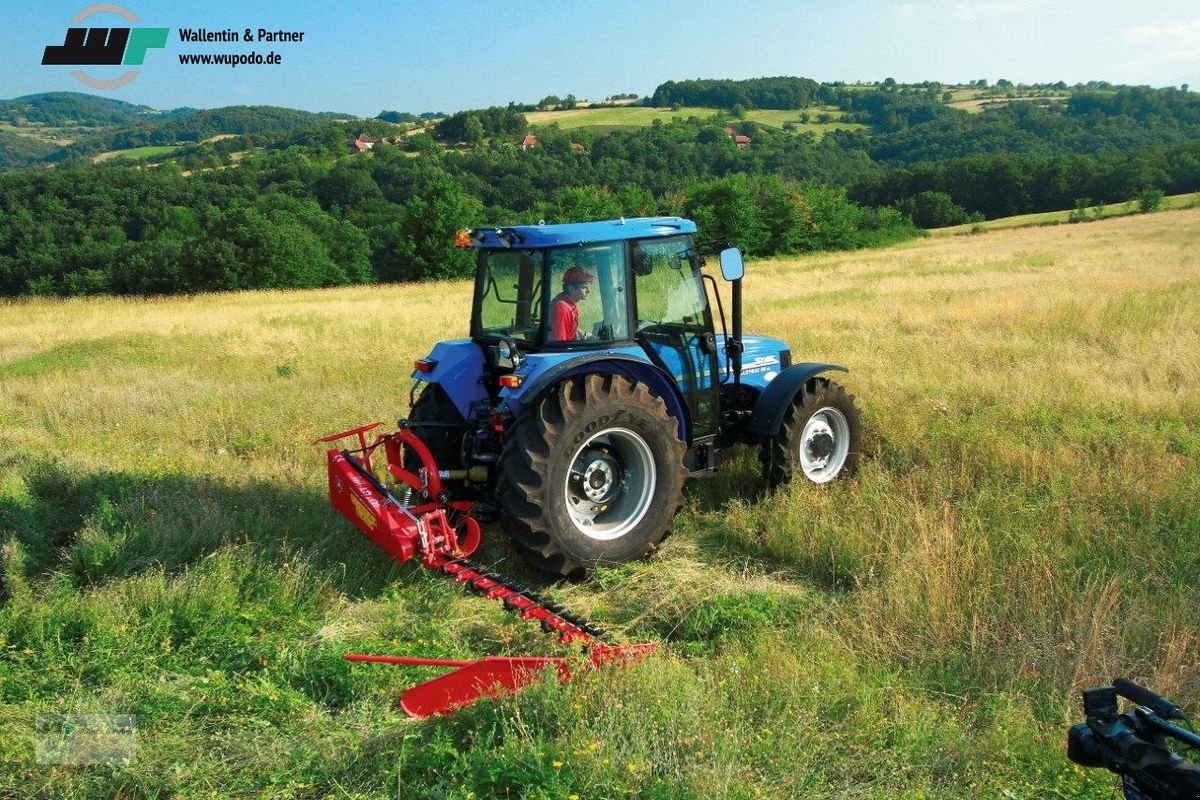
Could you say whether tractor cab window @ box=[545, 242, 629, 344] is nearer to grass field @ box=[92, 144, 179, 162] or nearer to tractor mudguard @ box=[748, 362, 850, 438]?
tractor mudguard @ box=[748, 362, 850, 438]

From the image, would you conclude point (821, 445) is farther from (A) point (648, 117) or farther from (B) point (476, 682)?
(A) point (648, 117)

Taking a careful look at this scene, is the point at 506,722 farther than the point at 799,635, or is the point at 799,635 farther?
the point at 799,635

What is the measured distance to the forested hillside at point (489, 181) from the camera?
4425 cm

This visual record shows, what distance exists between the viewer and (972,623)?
446cm

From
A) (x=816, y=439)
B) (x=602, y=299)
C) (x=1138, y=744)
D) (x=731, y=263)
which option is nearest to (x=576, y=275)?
(x=602, y=299)

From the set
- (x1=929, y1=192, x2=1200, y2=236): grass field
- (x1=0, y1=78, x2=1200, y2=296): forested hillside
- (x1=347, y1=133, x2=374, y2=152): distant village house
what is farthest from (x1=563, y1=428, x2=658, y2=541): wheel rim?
(x1=347, y1=133, x2=374, y2=152): distant village house

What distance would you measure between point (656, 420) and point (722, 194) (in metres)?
38.2

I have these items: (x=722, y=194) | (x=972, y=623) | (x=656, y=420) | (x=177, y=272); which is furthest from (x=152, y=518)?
(x=177, y=272)

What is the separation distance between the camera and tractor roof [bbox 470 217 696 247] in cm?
551

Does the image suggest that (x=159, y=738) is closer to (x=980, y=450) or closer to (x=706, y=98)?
(x=980, y=450)

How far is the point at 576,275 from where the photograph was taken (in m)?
5.59

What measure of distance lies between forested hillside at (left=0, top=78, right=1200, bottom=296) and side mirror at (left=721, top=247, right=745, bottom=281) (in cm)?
3379

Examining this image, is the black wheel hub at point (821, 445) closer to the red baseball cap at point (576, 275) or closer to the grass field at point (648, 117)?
the red baseball cap at point (576, 275)

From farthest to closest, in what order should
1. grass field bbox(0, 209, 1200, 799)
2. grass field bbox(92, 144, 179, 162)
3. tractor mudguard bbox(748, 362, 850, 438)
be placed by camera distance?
grass field bbox(92, 144, 179, 162) < tractor mudguard bbox(748, 362, 850, 438) < grass field bbox(0, 209, 1200, 799)
